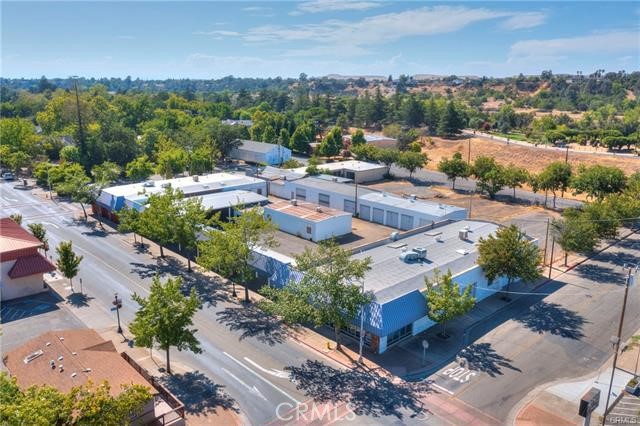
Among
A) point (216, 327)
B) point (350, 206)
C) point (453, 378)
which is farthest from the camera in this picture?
point (350, 206)

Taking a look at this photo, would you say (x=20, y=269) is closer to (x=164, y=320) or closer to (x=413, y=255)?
(x=164, y=320)

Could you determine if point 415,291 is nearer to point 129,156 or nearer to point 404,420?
point 404,420

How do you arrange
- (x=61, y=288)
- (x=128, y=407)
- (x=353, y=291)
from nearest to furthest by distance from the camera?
(x=128, y=407) < (x=353, y=291) < (x=61, y=288)

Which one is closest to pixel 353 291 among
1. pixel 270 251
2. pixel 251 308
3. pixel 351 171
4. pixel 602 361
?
pixel 251 308

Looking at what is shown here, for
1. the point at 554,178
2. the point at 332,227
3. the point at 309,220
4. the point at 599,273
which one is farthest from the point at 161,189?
the point at 554,178

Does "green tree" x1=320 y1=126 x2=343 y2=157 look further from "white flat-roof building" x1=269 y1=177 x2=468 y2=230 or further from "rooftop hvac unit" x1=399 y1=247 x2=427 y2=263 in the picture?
"rooftop hvac unit" x1=399 y1=247 x2=427 y2=263

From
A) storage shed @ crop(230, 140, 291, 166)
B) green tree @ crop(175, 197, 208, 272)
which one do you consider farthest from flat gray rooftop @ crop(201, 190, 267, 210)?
storage shed @ crop(230, 140, 291, 166)
